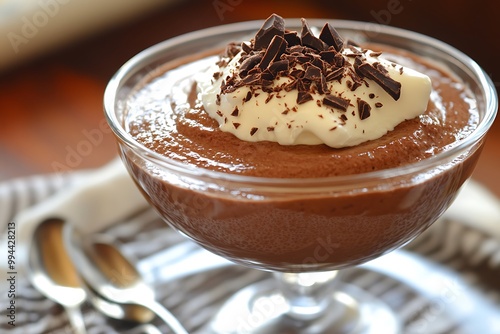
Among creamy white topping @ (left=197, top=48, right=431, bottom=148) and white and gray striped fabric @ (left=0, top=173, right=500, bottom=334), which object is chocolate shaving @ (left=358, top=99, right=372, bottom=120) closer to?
creamy white topping @ (left=197, top=48, right=431, bottom=148)

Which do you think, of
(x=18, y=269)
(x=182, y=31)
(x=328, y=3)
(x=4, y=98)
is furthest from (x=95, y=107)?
(x=328, y=3)

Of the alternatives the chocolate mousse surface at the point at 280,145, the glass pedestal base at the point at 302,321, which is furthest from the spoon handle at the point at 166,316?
the chocolate mousse surface at the point at 280,145

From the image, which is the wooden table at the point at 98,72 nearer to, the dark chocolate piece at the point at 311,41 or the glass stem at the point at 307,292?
A: the glass stem at the point at 307,292

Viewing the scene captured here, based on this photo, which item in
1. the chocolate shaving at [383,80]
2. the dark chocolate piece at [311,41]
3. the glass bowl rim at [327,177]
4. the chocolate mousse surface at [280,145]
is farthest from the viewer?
the dark chocolate piece at [311,41]

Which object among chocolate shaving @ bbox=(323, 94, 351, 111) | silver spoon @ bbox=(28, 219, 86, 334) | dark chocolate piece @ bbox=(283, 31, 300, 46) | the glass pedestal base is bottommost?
the glass pedestal base

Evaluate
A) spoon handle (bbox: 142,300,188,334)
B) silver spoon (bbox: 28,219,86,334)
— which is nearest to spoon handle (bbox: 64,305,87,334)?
silver spoon (bbox: 28,219,86,334)

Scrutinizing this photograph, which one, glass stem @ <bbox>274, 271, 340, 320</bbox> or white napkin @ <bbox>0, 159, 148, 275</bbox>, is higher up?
white napkin @ <bbox>0, 159, 148, 275</bbox>

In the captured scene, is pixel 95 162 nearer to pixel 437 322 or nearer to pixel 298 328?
pixel 298 328
